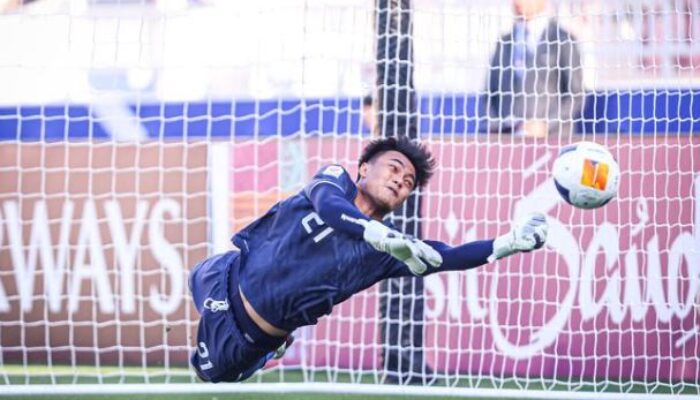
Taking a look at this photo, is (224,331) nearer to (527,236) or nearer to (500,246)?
(500,246)

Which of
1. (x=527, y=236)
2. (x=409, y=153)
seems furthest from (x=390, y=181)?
(x=527, y=236)

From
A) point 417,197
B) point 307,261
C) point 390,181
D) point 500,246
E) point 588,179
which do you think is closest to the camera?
point 500,246

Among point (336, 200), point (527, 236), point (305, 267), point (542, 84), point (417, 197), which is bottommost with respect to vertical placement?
point (305, 267)

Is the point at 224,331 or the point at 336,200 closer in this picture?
the point at 336,200

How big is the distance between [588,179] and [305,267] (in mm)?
1285

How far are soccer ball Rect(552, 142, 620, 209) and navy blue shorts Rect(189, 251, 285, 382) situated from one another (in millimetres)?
1569

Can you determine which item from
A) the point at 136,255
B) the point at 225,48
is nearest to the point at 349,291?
the point at 136,255

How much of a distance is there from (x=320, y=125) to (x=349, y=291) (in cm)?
312

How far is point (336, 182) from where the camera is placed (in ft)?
17.1

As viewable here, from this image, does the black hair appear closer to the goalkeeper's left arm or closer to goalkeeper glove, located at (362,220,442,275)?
the goalkeeper's left arm

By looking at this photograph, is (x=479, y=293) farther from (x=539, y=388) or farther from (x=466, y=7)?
(x=466, y=7)

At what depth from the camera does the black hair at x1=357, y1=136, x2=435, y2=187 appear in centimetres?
545

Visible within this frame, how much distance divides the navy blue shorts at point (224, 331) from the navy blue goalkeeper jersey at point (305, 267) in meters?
0.14

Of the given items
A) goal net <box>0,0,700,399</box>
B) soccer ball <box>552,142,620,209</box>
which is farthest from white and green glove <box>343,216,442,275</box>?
goal net <box>0,0,700,399</box>
